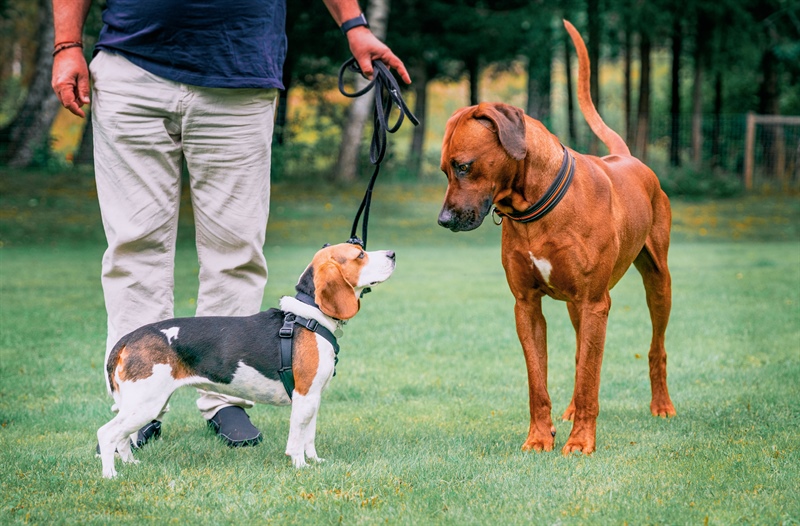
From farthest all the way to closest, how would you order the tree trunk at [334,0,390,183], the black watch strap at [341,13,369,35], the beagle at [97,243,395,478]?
1. the tree trunk at [334,0,390,183]
2. the black watch strap at [341,13,369,35]
3. the beagle at [97,243,395,478]

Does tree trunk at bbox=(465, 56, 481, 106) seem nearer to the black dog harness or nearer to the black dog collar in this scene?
the black dog collar

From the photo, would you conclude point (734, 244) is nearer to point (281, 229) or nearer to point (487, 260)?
point (487, 260)

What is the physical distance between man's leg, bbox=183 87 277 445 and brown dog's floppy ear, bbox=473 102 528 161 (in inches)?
50.2

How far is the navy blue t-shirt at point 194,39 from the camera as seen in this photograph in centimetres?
462

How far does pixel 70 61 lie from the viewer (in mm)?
4602

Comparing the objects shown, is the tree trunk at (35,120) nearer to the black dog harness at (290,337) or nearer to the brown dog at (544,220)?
the black dog harness at (290,337)

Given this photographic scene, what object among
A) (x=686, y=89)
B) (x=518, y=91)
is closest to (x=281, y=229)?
(x=686, y=89)

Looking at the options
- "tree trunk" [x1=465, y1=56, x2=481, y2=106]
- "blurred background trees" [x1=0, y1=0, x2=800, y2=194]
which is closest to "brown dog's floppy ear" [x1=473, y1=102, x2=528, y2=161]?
"blurred background trees" [x1=0, y1=0, x2=800, y2=194]

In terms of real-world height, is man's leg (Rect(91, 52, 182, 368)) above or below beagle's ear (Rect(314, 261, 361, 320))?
above

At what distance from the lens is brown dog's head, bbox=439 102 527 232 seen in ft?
13.9

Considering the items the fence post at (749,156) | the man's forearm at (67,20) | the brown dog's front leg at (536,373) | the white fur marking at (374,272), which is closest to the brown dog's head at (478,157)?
the white fur marking at (374,272)

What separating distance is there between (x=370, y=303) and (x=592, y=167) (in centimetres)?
568

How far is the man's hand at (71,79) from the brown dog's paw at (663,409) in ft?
11.9

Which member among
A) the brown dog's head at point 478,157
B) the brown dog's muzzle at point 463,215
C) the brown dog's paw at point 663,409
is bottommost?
the brown dog's paw at point 663,409
